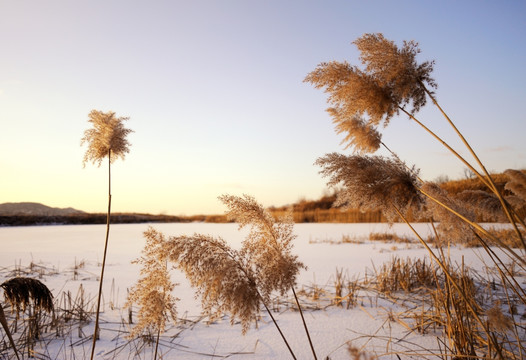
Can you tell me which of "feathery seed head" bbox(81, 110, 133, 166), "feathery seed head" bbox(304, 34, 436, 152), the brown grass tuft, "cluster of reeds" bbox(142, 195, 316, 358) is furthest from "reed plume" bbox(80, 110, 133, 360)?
"feathery seed head" bbox(304, 34, 436, 152)

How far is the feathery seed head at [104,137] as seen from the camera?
5.36 ft

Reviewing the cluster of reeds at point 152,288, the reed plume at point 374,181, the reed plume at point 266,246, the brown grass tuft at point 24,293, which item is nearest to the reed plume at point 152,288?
the cluster of reeds at point 152,288

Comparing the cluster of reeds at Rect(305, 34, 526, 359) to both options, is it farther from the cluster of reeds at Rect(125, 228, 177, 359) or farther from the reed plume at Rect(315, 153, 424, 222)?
the cluster of reeds at Rect(125, 228, 177, 359)

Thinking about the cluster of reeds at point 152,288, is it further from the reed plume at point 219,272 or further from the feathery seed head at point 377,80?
the feathery seed head at point 377,80

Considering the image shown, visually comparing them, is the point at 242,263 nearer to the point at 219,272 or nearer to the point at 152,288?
the point at 219,272

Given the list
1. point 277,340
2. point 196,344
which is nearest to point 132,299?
point 196,344

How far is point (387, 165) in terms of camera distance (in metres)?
1.71

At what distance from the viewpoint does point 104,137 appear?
1628 mm

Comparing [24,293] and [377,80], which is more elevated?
[377,80]

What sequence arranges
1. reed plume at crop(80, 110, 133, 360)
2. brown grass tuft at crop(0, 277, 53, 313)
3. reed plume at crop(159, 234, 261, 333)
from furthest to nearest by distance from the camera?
reed plume at crop(80, 110, 133, 360)
brown grass tuft at crop(0, 277, 53, 313)
reed plume at crop(159, 234, 261, 333)

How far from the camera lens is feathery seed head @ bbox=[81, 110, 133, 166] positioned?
1633 mm

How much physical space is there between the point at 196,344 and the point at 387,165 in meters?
1.67

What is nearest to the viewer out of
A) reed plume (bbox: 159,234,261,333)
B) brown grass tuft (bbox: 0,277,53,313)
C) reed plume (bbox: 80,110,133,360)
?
reed plume (bbox: 159,234,261,333)

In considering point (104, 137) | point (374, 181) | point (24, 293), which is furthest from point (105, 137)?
point (374, 181)
